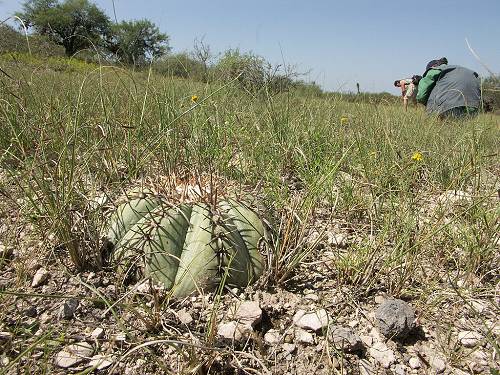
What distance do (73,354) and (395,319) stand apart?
1.01 m

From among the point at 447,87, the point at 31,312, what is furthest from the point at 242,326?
the point at 447,87

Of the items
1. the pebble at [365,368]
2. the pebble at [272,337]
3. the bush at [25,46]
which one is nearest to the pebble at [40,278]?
Answer: the pebble at [272,337]

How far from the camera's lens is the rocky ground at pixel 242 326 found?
1081 mm

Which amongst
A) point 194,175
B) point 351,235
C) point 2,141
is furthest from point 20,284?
point 351,235

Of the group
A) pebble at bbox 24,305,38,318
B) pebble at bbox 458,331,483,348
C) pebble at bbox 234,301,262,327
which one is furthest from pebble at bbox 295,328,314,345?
pebble at bbox 24,305,38,318

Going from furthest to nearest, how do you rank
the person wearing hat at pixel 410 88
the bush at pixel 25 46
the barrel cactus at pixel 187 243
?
the person wearing hat at pixel 410 88 < the bush at pixel 25 46 < the barrel cactus at pixel 187 243

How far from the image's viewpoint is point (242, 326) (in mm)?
1215

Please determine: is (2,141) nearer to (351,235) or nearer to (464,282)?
(351,235)

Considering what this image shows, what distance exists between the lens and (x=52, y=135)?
2.08 m

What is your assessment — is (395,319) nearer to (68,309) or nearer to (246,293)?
(246,293)

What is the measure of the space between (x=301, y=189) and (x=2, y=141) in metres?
1.76

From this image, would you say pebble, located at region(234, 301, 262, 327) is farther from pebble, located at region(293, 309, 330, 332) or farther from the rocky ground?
pebble, located at region(293, 309, 330, 332)

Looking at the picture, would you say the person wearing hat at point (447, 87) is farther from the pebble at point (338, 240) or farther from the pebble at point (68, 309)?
the pebble at point (68, 309)

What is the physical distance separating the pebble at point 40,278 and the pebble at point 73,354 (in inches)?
14.6
